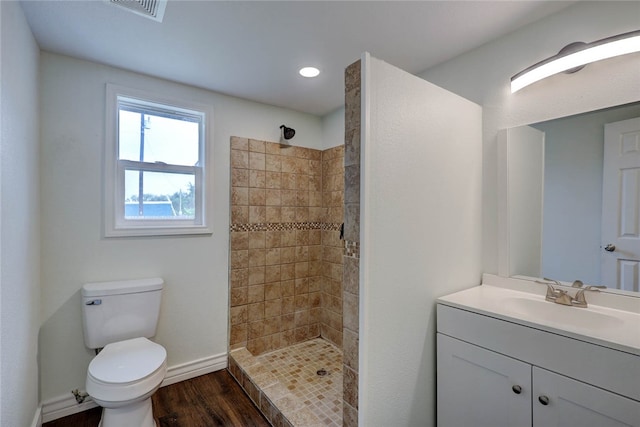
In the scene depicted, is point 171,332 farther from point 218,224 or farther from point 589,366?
point 589,366

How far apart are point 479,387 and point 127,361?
1851mm

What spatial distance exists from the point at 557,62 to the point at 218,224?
2.39 metres

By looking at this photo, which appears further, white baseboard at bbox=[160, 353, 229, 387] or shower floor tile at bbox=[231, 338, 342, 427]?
white baseboard at bbox=[160, 353, 229, 387]

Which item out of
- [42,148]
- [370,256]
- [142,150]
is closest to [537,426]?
[370,256]

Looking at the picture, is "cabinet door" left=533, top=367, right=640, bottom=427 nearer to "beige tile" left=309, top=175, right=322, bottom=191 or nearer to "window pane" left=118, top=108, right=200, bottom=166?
"beige tile" left=309, top=175, right=322, bottom=191

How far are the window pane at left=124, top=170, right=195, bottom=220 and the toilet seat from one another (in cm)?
91

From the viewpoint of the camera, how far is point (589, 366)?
105cm

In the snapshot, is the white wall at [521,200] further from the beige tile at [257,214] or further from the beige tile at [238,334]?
the beige tile at [238,334]

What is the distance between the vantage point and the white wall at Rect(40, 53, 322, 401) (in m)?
1.85

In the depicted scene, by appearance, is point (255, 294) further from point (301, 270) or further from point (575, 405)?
point (575, 405)

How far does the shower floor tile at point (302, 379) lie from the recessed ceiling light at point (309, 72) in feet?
7.12

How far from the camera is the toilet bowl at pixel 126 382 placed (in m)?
1.50

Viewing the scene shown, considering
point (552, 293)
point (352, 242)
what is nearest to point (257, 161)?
point (352, 242)

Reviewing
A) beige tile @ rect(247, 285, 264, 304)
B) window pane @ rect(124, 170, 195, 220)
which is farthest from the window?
beige tile @ rect(247, 285, 264, 304)
